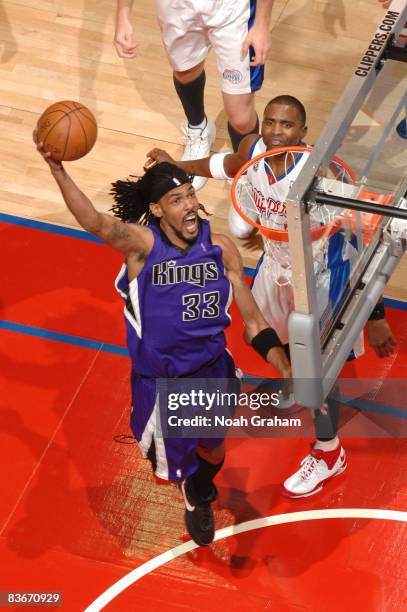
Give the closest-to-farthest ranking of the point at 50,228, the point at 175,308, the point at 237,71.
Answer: the point at 175,308 < the point at 237,71 < the point at 50,228

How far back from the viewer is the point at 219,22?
6.06 m

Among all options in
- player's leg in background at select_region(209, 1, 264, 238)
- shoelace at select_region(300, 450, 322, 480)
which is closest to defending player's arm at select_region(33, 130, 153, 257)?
player's leg in background at select_region(209, 1, 264, 238)

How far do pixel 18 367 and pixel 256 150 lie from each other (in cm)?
190

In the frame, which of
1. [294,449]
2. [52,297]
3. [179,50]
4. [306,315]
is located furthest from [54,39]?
[306,315]

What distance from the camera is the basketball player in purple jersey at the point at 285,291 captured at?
17.0 feet

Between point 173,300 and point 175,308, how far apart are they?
38 millimetres

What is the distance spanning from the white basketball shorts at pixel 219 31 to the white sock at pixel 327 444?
7.54 feet

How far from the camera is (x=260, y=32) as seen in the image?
5.94 meters

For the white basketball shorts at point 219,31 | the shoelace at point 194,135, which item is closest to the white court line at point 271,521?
the white basketball shorts at point 219,31

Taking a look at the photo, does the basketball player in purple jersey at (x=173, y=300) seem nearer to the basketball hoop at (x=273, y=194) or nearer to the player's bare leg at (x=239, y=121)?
the basketball hoop at (x=273, y=194)

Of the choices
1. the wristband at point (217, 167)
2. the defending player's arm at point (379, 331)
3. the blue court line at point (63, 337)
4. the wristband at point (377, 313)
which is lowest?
the blue court line at point (63, 337)

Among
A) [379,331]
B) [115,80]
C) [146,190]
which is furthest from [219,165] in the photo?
[115,80]

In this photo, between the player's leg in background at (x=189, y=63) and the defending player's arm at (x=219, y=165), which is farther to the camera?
the player's leg in background at (x=189, y=63)

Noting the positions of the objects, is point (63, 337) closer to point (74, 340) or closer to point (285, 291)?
point (74, 340)
